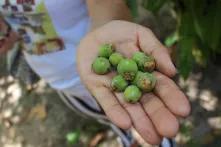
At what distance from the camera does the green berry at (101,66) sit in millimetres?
1376

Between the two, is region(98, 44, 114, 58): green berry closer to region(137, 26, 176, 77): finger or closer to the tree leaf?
region(137, 26, 176, 77): finger

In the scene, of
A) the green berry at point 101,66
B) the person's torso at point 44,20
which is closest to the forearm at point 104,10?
the person's torso at point 44,20

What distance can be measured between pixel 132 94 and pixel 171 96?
4.1 inches

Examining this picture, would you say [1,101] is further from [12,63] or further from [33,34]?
[33,34]

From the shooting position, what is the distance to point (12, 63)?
2.69m

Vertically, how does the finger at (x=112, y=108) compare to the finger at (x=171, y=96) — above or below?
below

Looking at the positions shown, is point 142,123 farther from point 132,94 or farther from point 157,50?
point 157,50

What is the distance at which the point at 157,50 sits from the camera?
4.50ft

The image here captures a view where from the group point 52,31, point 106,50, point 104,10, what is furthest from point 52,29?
point 106,50

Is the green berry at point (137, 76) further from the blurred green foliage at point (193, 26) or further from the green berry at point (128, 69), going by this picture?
the blurred green foliage at point (193, 26)

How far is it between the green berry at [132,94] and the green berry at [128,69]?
5cm

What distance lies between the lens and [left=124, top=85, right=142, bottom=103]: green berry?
1292 mm

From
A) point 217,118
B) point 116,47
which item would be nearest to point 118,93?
point 116,47

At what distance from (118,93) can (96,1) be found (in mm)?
371
